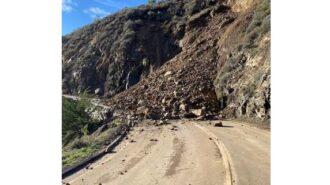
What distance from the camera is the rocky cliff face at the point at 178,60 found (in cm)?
1545

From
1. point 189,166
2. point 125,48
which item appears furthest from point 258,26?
point 125,48

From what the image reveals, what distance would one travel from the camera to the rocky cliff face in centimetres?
1545

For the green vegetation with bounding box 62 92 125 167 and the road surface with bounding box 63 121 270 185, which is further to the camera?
the green vegetation with bounding box 62 92 125 167

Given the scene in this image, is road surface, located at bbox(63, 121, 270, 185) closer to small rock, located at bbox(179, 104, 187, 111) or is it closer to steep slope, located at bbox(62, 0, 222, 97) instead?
small rock, located at bbox(179, 104, 187, 111)

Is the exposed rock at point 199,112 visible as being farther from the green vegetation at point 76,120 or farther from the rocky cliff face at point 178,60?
the green vegetation at point 76,120

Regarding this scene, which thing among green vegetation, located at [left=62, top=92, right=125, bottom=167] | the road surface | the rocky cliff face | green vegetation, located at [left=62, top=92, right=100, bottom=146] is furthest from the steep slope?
the road surface

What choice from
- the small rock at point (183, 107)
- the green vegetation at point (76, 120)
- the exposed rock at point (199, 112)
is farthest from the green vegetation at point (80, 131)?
the exposed rock at point (199, 112)

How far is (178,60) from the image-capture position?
22.9 meters

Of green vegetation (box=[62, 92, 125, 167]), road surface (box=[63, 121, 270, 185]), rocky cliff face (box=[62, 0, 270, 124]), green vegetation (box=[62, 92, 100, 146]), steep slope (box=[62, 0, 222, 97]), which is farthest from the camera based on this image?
steep slope (box=[62, 0, 222, 97])

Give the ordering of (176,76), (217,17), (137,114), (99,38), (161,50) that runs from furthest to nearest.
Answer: (99,38) < (161,50) < (217,17) < (176,76) < (137,114)
